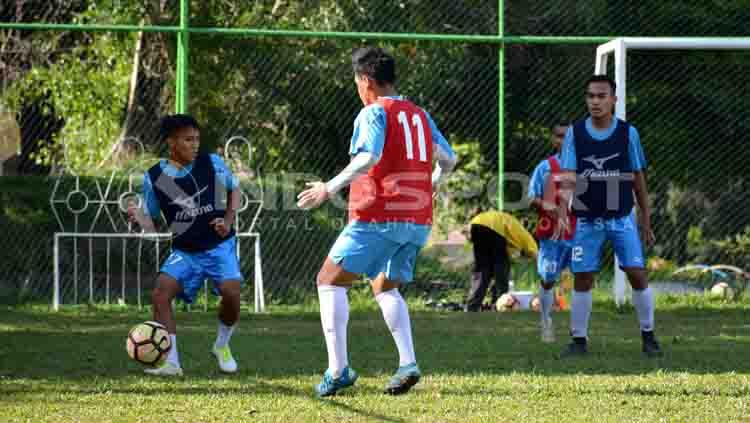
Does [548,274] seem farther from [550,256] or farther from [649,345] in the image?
[649,345]

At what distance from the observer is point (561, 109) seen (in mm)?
12961

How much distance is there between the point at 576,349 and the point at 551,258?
1.32m

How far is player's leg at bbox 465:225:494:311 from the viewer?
1143 centimetres

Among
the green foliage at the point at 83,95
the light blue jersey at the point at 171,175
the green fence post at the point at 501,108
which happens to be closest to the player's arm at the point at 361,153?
the light blue jersey at the point at 171,175

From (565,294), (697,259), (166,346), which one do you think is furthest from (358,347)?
(697,259)

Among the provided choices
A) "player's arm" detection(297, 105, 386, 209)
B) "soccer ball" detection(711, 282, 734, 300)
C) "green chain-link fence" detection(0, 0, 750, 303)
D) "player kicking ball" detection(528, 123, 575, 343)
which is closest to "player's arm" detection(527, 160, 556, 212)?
"player kicking ball" detection(528, 123, 575, 343)

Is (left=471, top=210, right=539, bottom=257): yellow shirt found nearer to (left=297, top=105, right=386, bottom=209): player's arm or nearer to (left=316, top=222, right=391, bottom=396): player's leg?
(left=316, top=222, right=391, bottom=396): player's leg

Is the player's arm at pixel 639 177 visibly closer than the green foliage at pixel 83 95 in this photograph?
Yes

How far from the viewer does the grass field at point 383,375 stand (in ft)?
16.8

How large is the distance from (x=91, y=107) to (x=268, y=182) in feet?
7.33

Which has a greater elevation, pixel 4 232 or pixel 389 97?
pixel 389 97

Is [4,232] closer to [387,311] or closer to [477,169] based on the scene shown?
[477,169]

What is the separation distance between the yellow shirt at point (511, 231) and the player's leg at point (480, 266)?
153 mm

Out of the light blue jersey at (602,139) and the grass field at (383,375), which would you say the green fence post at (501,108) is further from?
the light blue jersey at (602,139)
